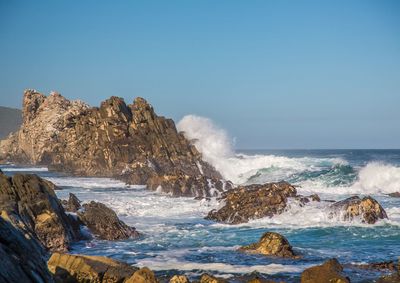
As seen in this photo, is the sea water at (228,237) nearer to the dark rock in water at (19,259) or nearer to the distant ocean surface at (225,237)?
the distant ocean surface at (225,237)

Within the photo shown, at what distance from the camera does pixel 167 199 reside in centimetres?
3359

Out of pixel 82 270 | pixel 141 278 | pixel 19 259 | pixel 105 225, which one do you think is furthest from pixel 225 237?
pixel 19 259

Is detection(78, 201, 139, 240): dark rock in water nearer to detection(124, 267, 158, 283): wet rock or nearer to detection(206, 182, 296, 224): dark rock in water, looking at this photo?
detection(206, 182, 296, 224): dark rock in water

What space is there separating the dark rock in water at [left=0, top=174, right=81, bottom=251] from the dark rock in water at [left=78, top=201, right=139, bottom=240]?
999 mm

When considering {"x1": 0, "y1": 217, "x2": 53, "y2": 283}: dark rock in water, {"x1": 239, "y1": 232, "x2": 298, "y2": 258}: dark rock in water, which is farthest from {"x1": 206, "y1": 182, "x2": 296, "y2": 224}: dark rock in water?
{"x1": 0, "y1": 217, "x2": 53, "y2": 283}: dark rock in water

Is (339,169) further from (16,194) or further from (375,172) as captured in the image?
(16,194)

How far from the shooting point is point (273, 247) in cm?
1669

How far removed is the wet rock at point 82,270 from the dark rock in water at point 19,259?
15.9 ft

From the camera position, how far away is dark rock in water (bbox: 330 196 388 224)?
947 inches

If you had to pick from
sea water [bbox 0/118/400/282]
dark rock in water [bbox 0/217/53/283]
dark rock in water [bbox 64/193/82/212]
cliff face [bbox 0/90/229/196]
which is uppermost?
cliff face [bbox 0/90/229/196]

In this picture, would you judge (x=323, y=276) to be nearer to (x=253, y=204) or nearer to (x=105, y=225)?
(x=105, y=225)

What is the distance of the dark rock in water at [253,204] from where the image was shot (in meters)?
25.6

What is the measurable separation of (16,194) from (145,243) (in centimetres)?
545

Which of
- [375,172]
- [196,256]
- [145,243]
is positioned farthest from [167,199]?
[375,172]
